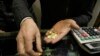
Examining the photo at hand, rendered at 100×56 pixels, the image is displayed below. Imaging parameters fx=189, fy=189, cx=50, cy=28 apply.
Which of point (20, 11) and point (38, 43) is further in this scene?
point (20, 11)

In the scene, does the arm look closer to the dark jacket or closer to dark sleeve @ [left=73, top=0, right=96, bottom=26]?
the dark jacket

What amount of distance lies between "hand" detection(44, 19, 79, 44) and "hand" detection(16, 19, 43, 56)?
0.15 ft

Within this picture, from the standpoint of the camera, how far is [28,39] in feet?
1.86

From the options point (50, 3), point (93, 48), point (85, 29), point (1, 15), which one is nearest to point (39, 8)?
point (50, 3)

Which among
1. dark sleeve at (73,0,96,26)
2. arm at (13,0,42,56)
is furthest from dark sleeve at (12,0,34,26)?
dark sleeve at (73,0,96,26)

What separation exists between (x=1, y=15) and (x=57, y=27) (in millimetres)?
289

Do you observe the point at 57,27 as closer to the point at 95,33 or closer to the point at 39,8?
the point at 95,33

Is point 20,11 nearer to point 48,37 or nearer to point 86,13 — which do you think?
point 48,37

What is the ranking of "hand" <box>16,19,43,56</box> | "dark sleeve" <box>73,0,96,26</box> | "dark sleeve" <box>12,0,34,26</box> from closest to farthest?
"hand" <box>16,19,43,56</box>, "dark sleeve" <box>12,0,34,26</box>, "dark sleeve" <box>73,0,96,26</box>

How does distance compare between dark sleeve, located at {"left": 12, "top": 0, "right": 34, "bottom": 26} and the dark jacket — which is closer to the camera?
dark sleeve, located at {"left": 12, "top": 0, "right": 34, "bottom": 26}

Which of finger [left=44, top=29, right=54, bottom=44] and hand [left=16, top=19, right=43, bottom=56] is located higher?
hand [left=16, top=19, right=43, bottom=56]

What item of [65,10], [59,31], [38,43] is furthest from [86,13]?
[38,43]

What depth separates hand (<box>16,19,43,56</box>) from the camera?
1.81 feet

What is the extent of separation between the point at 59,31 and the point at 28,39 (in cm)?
13
